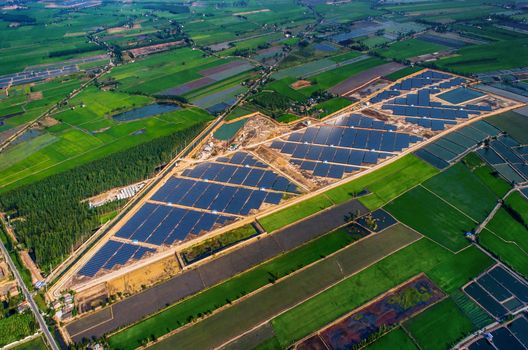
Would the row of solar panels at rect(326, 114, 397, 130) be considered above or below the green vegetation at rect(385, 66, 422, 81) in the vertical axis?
below

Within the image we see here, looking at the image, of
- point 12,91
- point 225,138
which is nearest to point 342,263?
point 225,138

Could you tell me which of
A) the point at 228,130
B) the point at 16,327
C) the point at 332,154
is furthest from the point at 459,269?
the point at 228,130

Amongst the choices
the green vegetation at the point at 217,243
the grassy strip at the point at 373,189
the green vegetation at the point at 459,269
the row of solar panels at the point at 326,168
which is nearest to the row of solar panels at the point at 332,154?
the row of solar panels at the point at 326,168

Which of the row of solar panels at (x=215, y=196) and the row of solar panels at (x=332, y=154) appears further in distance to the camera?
the row of solar panels at (x=332, y=154)

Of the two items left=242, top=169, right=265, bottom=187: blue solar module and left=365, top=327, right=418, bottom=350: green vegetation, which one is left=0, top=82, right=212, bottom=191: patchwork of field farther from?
left=365, top=327, right=418, bottom=350: green vegetation

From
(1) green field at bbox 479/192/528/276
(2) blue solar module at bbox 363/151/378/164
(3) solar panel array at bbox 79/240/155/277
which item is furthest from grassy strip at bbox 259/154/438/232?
(3) solar panel array at bbox 79/240/155/277

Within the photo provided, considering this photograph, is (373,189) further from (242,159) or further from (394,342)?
(394,342)

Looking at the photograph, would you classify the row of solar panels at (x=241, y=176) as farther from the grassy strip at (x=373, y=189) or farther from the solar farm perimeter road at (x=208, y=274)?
the solar farm perimeter road at (x=208, y=274)
